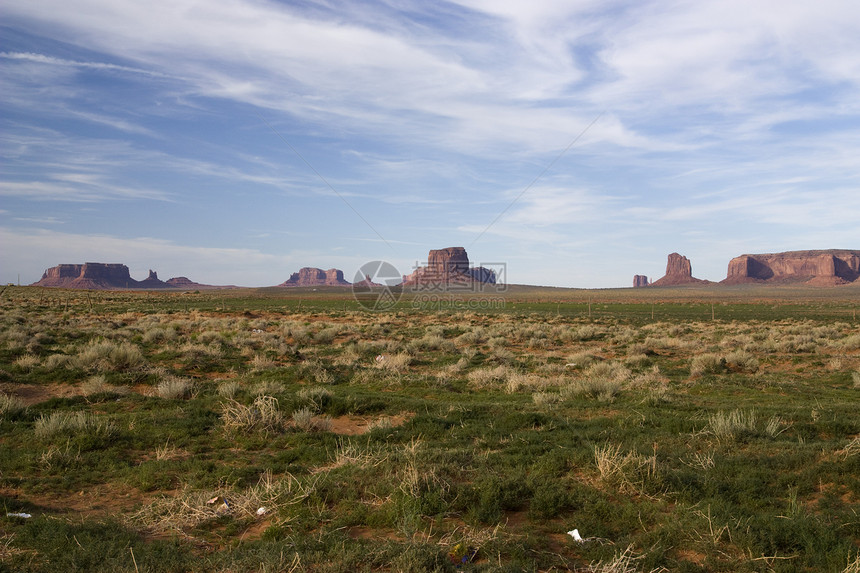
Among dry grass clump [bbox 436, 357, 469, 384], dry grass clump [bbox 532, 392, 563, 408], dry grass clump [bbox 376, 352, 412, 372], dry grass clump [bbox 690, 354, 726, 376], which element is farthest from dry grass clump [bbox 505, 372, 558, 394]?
dry grass clump [bbox 690, 354, 726, 376]

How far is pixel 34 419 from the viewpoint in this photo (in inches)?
398

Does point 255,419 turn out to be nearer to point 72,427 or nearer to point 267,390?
point 267,390

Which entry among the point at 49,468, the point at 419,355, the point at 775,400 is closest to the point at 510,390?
the point at 775,400

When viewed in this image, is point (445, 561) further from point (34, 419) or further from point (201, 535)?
point (34, 419)

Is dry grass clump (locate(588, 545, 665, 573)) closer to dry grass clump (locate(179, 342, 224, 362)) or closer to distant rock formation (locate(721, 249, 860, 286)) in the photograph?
dry grass clump (locate(179, 342, 224, 362))

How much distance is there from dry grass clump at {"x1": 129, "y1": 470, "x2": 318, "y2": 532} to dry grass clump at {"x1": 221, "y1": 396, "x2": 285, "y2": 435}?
2.93 m

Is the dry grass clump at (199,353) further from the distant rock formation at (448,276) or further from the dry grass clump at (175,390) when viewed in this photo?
the distant rock formation at (448,276)

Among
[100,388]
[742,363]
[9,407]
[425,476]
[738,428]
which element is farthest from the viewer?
[742,363]

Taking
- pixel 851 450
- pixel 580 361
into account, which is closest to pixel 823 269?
pixel 580 361

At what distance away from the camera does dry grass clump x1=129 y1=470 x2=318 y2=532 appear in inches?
226

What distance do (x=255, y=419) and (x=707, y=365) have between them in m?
14.8

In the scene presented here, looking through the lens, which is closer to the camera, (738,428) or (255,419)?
(738,428)

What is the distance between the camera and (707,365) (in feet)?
56.9

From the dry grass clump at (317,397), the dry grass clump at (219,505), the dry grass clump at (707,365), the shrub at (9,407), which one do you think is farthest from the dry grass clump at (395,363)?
the dry grass clump at (219,505)
